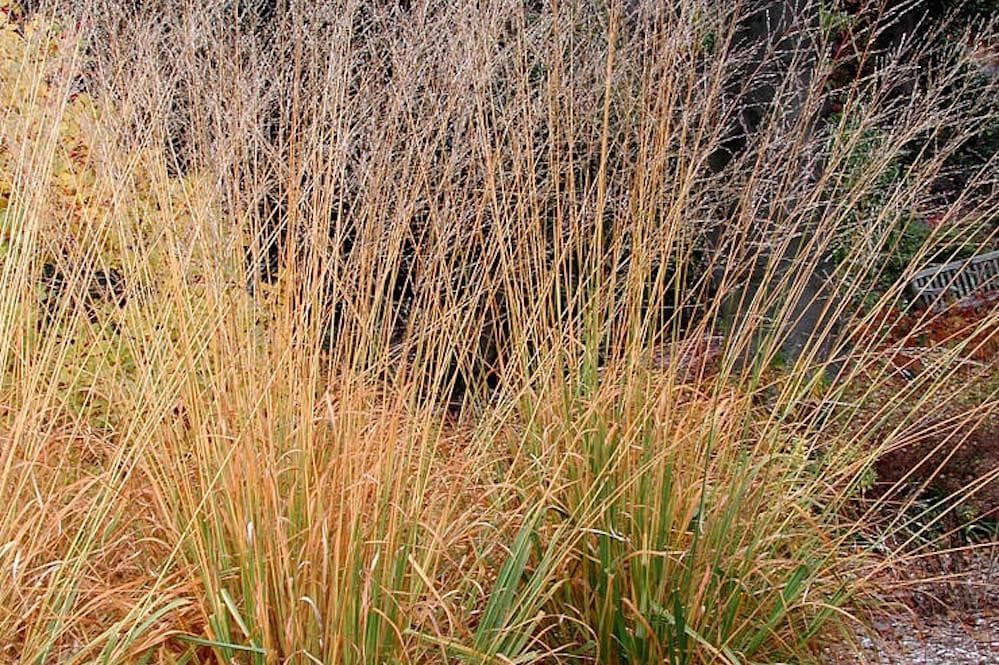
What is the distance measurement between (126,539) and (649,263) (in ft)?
4.26

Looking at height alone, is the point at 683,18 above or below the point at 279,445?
above

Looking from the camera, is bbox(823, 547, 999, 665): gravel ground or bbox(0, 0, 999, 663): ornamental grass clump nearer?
bbox(0, 0, 999, 663): ornamental grass clump

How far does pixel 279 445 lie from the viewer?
220cm

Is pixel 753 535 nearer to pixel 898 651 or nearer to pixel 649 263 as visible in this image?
pixel 649 263

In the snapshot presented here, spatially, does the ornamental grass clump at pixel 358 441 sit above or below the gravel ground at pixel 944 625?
above

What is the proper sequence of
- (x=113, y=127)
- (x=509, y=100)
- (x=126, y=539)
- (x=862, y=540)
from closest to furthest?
(x=126, y=539) → (x=113, y=127) → (x=509, y=100) → (x=862, y=540)

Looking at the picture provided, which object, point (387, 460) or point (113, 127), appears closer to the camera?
point (387, 460)

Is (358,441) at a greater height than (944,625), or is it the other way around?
(358,441)

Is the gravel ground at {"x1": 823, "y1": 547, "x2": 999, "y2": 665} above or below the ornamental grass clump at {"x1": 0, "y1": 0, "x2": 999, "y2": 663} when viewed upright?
below

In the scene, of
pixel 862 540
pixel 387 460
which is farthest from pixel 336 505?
pixel 862 540

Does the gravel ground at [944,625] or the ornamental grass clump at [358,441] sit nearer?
the ornamental grass clump at [358,441]

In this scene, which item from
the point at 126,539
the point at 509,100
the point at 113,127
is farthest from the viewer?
the point at 509,100

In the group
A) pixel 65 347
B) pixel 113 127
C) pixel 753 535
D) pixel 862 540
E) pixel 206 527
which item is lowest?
pixel 862 540

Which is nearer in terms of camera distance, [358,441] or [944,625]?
[358,441]
